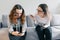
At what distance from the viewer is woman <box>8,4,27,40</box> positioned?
7.43ft

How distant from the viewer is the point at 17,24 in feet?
7.70

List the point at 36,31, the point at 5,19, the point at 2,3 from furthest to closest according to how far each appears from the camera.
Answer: the point at 2,3
the point at 5,19
the point at 36,31

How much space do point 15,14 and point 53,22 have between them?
121 centimetres

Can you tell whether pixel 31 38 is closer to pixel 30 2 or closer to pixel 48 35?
pixel 48 35

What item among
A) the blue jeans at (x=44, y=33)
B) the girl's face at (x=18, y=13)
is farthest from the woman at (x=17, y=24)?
the blue jeans at (x=44, y=33)

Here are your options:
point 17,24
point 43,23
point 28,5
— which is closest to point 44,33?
point 43,23

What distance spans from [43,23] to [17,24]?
1.60 feet

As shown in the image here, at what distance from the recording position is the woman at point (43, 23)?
2395 mm

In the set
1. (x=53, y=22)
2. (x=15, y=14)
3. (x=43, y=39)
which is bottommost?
(x=43, y=39)

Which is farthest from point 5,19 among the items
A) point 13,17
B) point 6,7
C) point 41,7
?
point 41,7

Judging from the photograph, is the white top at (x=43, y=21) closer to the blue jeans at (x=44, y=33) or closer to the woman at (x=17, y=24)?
the blue jeans at (x=44, y=33)

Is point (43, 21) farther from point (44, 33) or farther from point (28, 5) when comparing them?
point (28, 5)

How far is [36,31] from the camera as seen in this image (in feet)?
8.10

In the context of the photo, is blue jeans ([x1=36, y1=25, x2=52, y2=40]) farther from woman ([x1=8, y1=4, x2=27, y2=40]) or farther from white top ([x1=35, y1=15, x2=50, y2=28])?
woman ([x1=8, y1=4, x2=27, y2=40])
